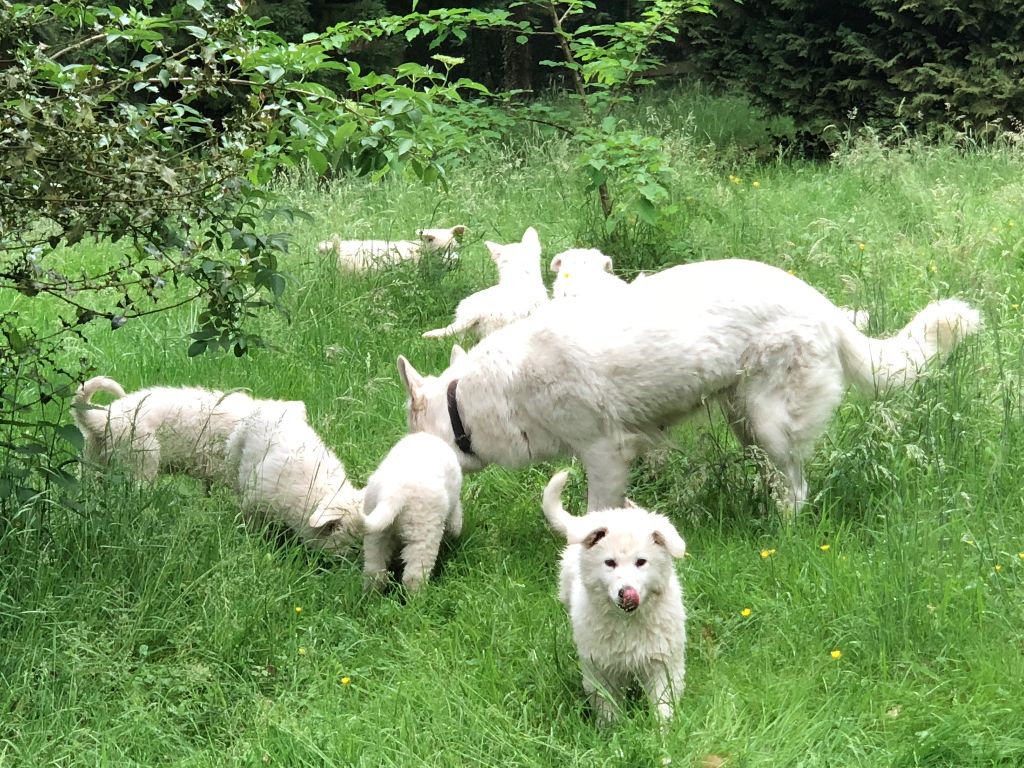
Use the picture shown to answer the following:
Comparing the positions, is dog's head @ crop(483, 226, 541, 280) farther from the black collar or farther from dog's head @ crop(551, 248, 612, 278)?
the black collar

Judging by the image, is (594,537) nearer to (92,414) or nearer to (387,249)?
(92,414)

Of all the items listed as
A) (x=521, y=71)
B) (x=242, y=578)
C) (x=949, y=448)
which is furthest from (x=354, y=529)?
(x=521, y=71)

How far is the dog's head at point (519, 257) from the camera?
7816 mm

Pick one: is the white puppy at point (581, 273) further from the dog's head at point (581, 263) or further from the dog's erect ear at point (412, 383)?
the dog's erect ear at point (412, 383)

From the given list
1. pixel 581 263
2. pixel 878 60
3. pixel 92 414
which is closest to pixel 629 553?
pixel 92 414

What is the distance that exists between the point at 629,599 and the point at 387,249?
581cm

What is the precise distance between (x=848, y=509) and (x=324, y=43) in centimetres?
305

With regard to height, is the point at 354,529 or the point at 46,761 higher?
the point at 46,761

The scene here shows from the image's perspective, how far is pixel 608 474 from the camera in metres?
5.20

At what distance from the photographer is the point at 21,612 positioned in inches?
159

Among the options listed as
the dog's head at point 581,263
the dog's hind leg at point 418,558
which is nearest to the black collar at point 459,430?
the dog's hind leg at point 418,558

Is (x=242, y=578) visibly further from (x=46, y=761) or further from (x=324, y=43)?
(x=324, y=43)

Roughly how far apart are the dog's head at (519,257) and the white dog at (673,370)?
2339mm

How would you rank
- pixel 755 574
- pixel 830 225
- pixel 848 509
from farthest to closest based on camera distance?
1. pixel 830 225
2. pixel 848 509
3. pixel 755 574
